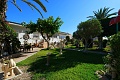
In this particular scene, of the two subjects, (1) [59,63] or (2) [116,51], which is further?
(1) [59,63]

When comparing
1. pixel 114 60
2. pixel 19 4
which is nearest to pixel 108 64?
pixel 114 60

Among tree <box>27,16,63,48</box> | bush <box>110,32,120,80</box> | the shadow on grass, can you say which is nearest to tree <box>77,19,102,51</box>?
the shadow on grass

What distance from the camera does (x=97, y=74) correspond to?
866 centimetres

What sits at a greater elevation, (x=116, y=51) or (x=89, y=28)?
(x=89, y=28)

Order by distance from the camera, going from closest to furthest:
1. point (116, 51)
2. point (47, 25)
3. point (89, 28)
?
point (116, 51), point (89, 28), point (47, 25)

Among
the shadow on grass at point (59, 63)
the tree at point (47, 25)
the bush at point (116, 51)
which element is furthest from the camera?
the tree at point (47, 25)

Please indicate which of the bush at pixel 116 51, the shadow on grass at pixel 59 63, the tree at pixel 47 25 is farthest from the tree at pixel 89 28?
the bush at pixel 116 51

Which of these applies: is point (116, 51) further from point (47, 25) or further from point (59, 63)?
point (47, 25)

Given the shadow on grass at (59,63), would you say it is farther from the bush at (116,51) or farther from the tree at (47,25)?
the tree at (47,25)

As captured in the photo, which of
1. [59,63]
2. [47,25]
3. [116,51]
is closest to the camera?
[116,51]

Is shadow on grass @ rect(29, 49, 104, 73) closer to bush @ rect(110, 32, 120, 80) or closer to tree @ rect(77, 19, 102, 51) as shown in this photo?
tree @ rect(77, 19, 102, 51)

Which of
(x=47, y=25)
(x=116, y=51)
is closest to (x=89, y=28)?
(x=47, y=25)

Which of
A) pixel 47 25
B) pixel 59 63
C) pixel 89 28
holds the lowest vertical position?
pixel 59 63

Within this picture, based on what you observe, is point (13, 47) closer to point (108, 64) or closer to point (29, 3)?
point (29, 3)
